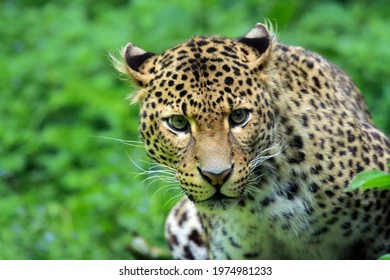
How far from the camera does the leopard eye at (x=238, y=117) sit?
281 inches

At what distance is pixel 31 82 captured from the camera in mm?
13781

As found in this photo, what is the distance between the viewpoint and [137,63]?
7.68m

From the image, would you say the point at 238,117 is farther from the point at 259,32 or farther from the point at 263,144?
the point at 259,32

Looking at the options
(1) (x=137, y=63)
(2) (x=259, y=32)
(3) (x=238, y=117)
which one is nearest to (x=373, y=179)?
(3) (x=238, y=117)

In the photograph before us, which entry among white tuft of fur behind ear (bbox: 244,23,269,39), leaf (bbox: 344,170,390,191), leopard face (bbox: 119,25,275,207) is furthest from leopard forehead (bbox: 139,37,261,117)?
leaf (bbox: 344,170,390,191)

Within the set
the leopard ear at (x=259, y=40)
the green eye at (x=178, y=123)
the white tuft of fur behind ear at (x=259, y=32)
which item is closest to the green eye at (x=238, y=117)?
the green eye at (x=178, y=123)

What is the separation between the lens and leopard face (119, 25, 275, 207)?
278 inches

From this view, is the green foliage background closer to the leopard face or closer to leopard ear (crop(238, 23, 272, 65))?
the leopard face

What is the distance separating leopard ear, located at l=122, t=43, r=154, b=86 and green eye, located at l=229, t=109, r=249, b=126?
714 millimetres

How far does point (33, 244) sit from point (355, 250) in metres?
3.45

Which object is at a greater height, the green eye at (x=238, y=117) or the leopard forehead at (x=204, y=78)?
the leopard forehead at (x=204, y=78)

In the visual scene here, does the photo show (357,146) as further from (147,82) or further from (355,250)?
(147,82)

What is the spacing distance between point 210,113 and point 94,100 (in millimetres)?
6062

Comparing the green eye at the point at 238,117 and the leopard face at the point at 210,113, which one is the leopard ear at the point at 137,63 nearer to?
the leopard face at the point at 210,113
